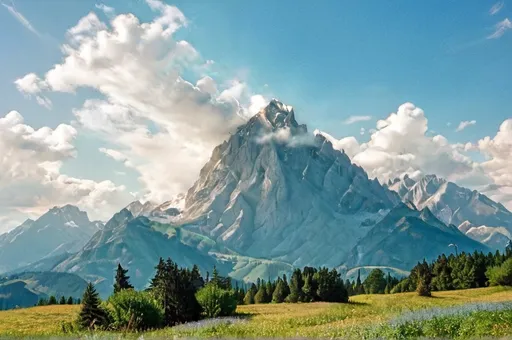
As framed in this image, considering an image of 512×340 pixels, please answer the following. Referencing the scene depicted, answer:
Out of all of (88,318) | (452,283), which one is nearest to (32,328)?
(88,318)

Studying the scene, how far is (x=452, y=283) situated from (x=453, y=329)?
101 meters

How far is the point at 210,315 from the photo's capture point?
56.0m

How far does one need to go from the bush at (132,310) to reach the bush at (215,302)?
1147 cm

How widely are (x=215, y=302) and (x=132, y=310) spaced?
1643 centimetres

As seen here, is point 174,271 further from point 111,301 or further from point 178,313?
point 111,301

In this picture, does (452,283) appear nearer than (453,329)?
No

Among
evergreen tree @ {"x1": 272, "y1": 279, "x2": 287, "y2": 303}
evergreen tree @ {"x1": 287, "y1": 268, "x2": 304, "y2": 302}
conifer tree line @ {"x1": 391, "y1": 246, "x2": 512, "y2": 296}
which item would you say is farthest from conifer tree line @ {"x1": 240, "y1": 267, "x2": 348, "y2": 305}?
conifer tree line @ {"x1": 391, "y1": 246, "x2": 512, "y2": 296}

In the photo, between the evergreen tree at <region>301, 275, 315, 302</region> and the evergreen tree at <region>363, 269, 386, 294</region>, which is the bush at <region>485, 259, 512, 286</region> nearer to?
the evergreen tree at <region>301, 275, 315, 302</region>

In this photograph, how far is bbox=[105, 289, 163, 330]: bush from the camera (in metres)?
42.7

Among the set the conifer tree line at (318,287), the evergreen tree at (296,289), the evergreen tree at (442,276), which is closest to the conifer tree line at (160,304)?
the conifer tree line at (318,287)

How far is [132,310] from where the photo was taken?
42344 mm

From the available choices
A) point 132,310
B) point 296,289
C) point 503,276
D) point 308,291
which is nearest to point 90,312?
point 132,310

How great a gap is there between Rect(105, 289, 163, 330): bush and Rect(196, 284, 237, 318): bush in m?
11.5

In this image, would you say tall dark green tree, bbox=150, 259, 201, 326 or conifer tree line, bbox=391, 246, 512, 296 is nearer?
tall dark green tree, bbox=150, 259, 201, 326
